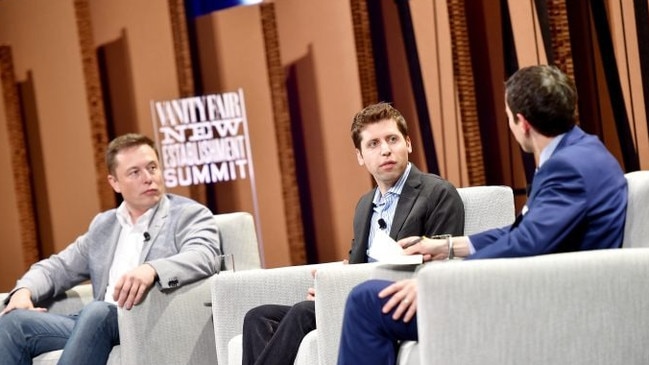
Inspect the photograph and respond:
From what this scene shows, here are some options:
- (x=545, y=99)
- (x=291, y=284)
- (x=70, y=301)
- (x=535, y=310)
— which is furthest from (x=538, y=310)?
(x=70, y=301)

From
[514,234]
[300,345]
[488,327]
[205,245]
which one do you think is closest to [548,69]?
[514,234]

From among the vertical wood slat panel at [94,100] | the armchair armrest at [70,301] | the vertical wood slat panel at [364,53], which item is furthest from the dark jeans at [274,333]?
the vertical wood slat panel at [94,100]

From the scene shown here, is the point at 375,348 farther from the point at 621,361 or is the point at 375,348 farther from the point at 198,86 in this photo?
the point at 198,86

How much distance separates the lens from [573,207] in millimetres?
2283

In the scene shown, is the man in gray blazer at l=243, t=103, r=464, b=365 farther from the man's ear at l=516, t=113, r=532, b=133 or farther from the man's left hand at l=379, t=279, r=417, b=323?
the man's ear at l=516, t=113, r=532, b=133

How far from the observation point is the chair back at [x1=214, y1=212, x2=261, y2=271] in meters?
3.93

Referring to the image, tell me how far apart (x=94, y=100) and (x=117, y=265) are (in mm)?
2326

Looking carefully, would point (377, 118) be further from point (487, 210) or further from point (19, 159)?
point (19, 159)

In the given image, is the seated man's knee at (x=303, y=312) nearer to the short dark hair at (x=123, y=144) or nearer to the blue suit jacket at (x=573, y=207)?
the blue suit jacket at (x=573, y=207)

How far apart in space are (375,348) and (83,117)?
4.12 metres

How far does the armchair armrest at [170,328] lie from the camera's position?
133 inches

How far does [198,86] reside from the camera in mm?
6051

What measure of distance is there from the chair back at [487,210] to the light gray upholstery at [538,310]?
100 cm

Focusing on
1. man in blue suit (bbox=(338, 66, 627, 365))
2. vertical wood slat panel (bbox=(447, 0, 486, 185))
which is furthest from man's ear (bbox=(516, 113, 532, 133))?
vertical wood slat panel (bbox=(447, 0, 486, 185))
